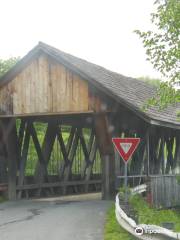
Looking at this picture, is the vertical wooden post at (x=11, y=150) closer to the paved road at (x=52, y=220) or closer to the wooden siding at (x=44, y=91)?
the wooden siding at (x=44, y=91)

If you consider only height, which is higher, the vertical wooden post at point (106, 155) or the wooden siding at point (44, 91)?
the wooden siding at point (44, 91)

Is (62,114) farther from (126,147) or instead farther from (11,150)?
(126,147)

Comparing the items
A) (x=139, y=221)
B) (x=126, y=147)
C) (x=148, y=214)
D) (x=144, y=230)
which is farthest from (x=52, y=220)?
(x=144, y=230)

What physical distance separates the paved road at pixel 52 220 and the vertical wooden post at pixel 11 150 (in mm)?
1347

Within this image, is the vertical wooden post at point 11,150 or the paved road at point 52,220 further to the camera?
the vertical wooden post at point 11,150

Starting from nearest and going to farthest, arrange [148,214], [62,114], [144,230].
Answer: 1. [144,230]
2. [148,214]
3. [62,114]

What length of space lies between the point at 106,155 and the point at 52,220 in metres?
4.83

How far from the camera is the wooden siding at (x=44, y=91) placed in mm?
18469

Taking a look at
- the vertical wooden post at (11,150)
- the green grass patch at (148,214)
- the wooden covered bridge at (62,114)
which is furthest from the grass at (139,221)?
the vertical wooden post at (11,150)

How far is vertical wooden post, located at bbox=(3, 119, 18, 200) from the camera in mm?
20578

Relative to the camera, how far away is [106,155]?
18734mm

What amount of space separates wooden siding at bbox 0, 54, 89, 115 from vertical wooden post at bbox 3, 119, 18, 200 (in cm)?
88

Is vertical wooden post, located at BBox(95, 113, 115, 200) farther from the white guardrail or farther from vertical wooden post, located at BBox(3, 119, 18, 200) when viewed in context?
the white guardrail

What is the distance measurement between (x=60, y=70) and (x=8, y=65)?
126ft
